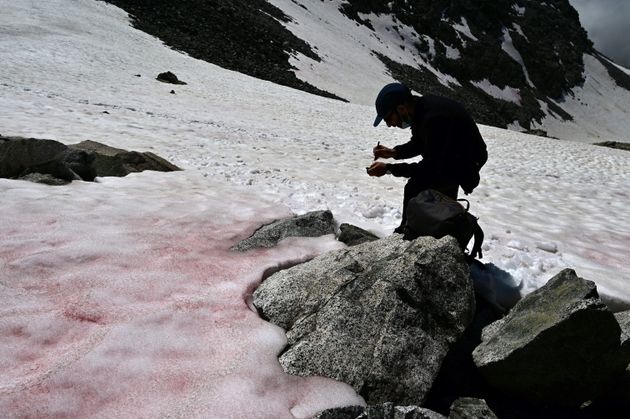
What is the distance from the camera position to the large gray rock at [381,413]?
8.98 ft

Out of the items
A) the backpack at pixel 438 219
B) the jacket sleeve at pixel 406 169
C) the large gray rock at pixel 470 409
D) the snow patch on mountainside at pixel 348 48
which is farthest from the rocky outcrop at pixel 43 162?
the snow patch on mountainside at pixel 348 48

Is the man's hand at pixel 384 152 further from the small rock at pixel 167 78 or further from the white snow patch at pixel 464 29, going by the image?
the white snow patch at pixel 464 29

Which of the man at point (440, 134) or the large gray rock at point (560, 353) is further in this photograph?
the man at point (440, 134)

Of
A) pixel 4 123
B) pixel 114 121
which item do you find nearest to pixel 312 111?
pixel 114 121

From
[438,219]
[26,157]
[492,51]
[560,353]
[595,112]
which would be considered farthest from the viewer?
[492,51]

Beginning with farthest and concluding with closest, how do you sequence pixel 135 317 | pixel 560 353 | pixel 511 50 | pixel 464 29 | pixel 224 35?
pixel 511 50, pixel 464 29, pixel 224 35, pixel 135 317, pixel 560 353

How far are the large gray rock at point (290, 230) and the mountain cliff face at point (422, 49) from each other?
32.1 metres

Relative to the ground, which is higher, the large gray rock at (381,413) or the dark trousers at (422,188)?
the dark trousers at (422,188)

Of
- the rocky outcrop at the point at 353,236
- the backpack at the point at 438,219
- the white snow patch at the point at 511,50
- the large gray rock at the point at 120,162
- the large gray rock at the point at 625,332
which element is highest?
the white snow patch at the point at 511,50

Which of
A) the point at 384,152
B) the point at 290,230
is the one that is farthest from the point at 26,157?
the point at 384,152

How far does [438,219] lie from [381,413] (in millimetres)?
1987

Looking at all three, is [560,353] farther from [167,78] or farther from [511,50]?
[511,50]

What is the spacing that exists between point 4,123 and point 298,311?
36.7 ft

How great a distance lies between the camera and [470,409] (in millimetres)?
3080
